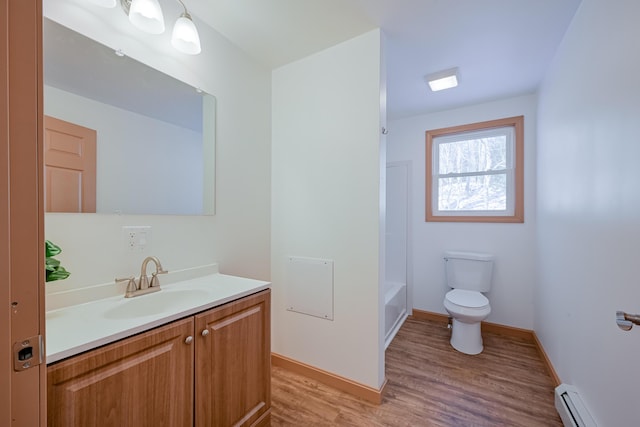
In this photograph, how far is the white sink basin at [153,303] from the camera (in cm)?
119

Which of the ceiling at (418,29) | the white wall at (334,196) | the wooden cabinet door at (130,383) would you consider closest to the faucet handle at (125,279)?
the wooden cabinet door at (130,383)

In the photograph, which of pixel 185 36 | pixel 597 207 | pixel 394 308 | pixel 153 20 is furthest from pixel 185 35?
pixel 394 308

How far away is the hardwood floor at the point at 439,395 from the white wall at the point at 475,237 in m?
0.51

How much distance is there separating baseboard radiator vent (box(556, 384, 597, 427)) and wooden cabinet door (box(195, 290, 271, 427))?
5.27 ft

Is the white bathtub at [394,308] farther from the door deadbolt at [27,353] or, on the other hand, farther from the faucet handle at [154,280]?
the door deadbolt at [27,353]

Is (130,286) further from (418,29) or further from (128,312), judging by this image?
(418,29)

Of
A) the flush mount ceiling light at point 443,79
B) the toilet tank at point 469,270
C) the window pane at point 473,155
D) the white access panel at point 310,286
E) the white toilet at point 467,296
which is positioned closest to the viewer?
the white access panel at point 310,286

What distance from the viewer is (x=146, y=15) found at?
4.07ft

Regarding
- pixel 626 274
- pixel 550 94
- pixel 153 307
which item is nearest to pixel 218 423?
pixel 153 307

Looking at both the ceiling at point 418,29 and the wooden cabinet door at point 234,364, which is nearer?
the wooden cabinet door at point 234,364

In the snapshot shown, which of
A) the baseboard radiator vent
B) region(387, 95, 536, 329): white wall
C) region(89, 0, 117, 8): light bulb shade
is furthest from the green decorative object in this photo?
region(387, 95, 536, 329): white wall

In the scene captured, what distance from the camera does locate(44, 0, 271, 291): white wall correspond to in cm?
117

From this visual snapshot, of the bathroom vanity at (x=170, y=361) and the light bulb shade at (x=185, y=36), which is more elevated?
the light bulb shade at (x=185, y=36)

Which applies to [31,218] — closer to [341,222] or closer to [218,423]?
[218,423]
